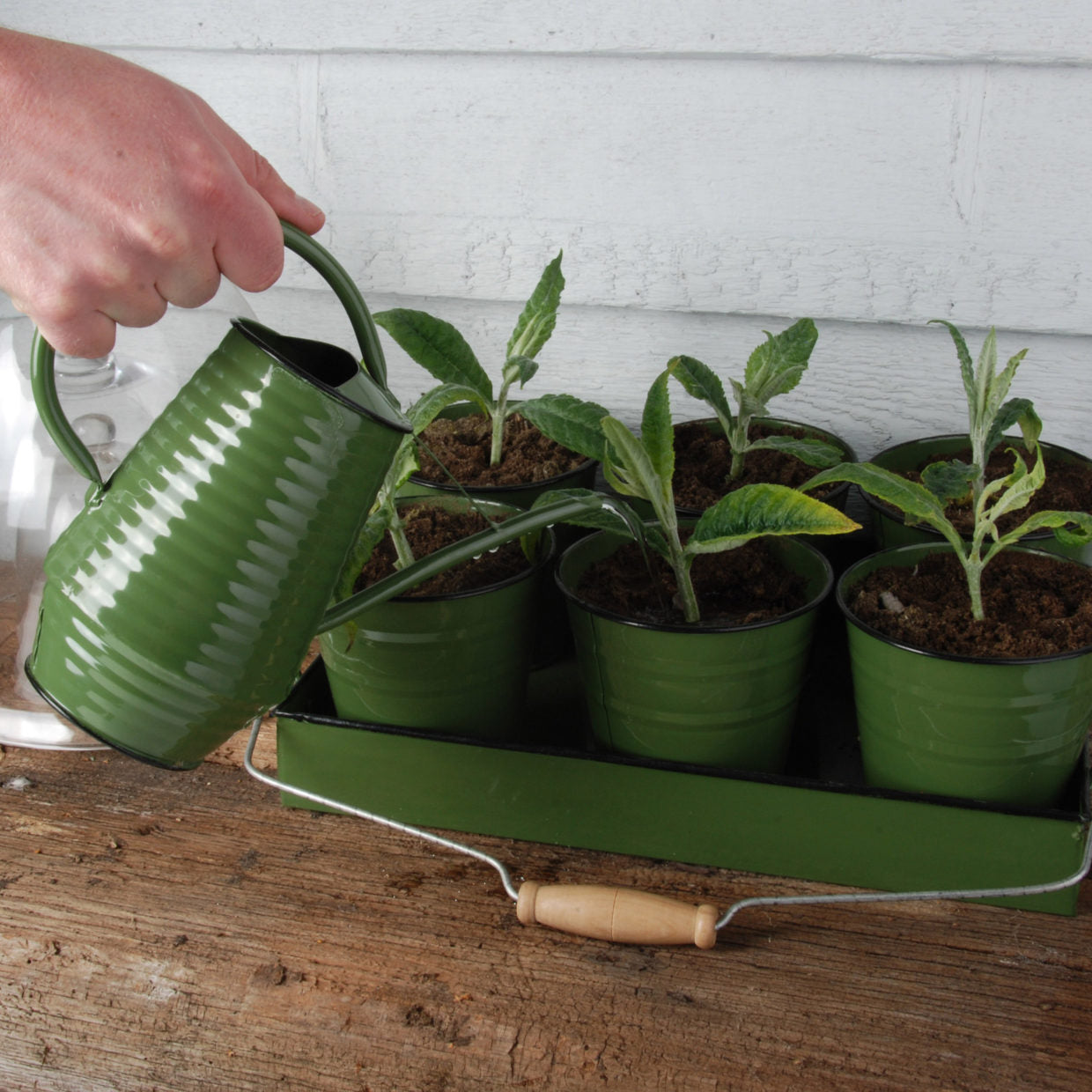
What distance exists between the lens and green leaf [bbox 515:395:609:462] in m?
0.76

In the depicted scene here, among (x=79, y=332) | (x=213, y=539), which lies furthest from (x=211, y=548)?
(x=79, y=332)

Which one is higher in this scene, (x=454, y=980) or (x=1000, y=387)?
(x=1000, y=387)

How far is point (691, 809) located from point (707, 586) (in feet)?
0.50

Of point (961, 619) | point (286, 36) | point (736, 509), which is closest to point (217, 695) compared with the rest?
point (736, 509)

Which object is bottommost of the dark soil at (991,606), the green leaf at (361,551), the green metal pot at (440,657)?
the green metal pot at (440,657)

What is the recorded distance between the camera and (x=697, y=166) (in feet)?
3.11

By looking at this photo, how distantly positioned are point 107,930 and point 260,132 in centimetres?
74

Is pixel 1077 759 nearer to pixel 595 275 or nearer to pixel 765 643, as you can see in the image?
pixel 765 643

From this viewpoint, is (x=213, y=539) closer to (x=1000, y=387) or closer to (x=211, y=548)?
(x=211, y=548)

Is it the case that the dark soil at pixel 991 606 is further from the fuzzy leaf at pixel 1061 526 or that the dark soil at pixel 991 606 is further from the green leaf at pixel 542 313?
the green leaf at pixel 542 313

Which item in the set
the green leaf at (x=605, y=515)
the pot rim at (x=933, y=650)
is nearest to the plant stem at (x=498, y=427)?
the green leaf at (x=605, y=515)

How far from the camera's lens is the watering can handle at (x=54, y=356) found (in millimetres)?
516

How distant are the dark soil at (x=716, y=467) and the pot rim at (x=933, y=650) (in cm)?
12

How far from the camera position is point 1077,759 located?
69cm
